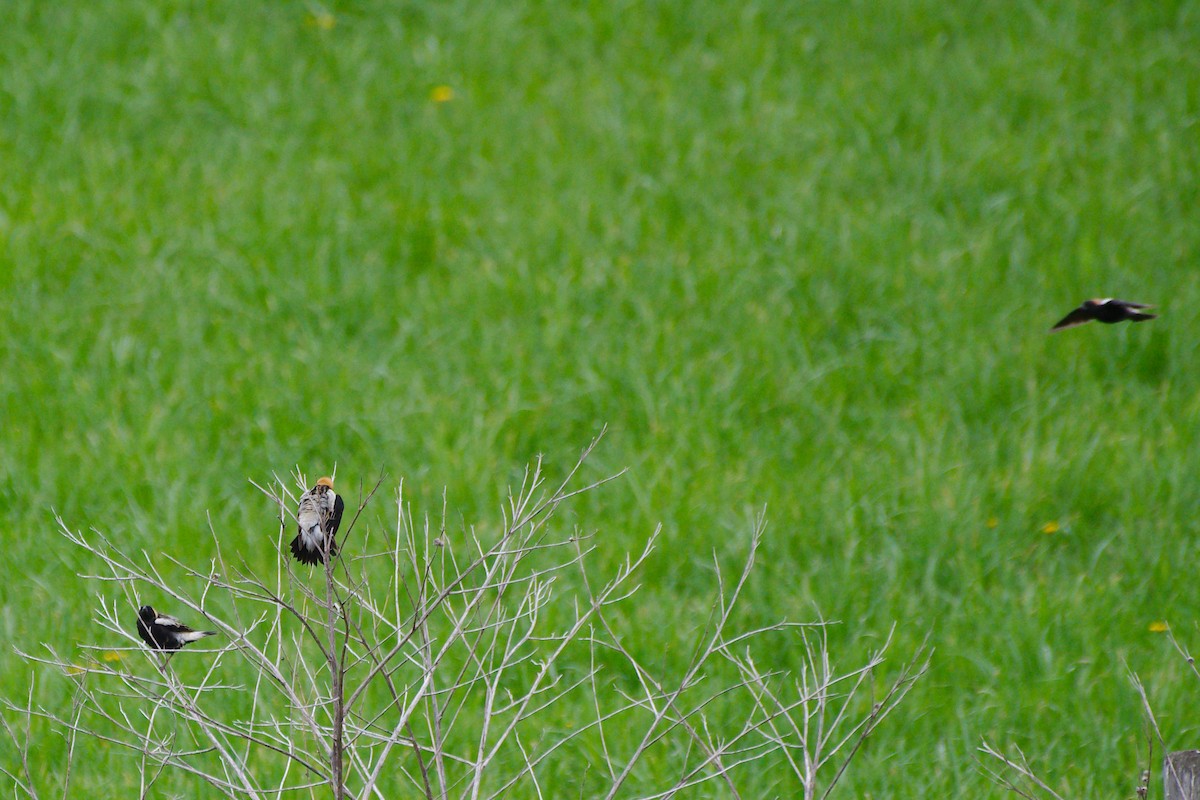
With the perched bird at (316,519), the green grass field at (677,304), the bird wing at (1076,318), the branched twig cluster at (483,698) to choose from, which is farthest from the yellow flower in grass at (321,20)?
the perched bird at (316,519)

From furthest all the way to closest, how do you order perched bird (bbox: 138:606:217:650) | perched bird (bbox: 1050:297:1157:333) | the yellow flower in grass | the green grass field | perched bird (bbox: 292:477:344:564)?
the yellow flower in grass < the green grass field < perched bird (bbox: 1050:297:1157:333) < perched bird (bbox: 138:606:217:650) < perched bird (bbox: 292:477:344:564)

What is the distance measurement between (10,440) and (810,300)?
9.87ft

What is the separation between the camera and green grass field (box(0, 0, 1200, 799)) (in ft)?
12.3

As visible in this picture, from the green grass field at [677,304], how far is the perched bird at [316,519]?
0.43 m

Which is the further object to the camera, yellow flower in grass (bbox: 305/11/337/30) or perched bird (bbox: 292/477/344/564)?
yellow flower in grass (bbox: 305/11/337/30)

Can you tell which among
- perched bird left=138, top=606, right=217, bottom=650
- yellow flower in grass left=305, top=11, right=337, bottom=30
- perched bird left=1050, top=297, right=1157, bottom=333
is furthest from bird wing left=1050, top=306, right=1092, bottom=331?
yellow flower in grass left=305, top=11, right=337, bottom=30

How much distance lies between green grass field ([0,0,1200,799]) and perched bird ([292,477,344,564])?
0.43m

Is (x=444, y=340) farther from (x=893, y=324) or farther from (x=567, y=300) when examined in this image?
(x=893, y=324)

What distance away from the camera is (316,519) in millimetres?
2236

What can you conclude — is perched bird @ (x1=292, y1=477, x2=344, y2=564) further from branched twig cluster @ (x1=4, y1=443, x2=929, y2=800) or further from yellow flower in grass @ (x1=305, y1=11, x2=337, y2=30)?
yellow flower in grass @ (x1=305, y1=11, x2=337, y2=30)

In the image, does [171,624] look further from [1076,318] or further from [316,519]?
[1076,318]

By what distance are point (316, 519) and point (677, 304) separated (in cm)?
307

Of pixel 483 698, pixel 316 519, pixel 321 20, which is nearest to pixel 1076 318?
pixel 483 698

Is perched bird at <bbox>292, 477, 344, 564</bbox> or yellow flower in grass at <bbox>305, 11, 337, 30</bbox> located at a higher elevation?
yellow flower in grass at <bbox>305, 11, 337, 30</bbox>
